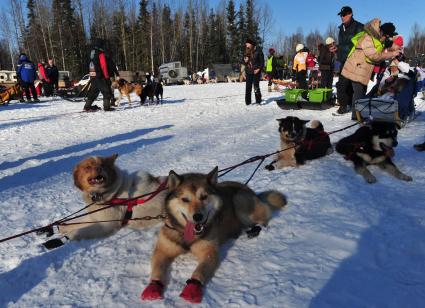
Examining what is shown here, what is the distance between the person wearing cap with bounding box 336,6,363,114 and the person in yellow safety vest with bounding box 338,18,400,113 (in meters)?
0.52

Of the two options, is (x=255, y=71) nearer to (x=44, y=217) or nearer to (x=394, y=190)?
(x=394, y=190)

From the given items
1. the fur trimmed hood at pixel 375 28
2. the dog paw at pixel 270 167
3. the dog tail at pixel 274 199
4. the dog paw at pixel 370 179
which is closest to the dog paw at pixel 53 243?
the dog tail at pixel 274 199

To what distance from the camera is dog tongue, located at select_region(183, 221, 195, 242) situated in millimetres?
2281

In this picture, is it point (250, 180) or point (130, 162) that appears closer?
point (250, 180)

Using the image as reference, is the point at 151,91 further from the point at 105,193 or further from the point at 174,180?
the point at 174,180

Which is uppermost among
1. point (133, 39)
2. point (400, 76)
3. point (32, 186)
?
point (133, 39)

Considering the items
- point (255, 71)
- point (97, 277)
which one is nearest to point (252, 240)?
point (97, 277)

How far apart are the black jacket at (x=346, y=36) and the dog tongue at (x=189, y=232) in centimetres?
660

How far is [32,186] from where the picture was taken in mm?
4270

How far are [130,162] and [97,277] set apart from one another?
10.0 ft

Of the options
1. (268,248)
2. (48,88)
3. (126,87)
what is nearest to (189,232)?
(268,248)

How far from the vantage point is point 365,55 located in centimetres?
640

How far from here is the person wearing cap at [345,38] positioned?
734cm

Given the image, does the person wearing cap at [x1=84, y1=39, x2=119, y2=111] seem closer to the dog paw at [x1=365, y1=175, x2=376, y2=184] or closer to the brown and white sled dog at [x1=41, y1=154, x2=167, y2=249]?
the brown and white sled dog at [x1=41, y1=154, x2=167, y2=249]
